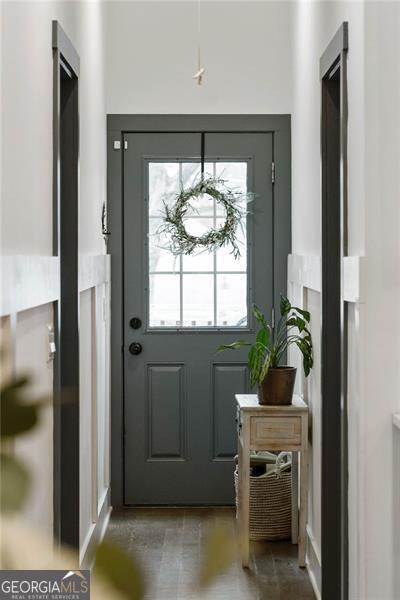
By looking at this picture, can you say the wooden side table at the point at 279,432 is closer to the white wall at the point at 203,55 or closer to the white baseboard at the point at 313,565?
the white baseboard at the point at 313,565

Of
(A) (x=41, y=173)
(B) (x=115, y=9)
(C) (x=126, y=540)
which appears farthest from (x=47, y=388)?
(B) (x=115, y=9)

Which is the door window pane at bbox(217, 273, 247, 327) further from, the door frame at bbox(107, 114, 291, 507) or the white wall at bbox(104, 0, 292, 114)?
the white wall at bbox(104, 0, 292, 114)

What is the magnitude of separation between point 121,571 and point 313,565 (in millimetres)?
4015

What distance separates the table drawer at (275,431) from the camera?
4.34 meters

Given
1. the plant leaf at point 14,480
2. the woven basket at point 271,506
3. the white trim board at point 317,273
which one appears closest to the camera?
the plant leaf at point 14,480

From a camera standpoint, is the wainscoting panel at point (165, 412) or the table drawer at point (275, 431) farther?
the wainscoting panel at point (165, 412)

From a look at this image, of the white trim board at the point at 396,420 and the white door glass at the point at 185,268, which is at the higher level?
the white door glass at the point at 185,268

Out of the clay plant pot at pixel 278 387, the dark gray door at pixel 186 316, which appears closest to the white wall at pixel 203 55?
the dark gray door at pixel 186 316

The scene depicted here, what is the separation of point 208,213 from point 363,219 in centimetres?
A: 265

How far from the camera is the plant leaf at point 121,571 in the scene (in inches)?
15.6

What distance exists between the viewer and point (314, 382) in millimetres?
4215

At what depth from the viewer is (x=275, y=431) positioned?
4.36m

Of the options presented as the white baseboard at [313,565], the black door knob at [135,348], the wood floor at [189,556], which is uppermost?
the black door knob at [135,348]

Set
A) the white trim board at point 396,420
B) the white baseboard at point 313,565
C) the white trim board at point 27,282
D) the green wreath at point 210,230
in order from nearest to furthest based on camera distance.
A: 1. the white trim board at point 27,282
2. the white trim board at point 396,420
3. the white baseboard at point 313,565
4. the green wreath at point 210,230
